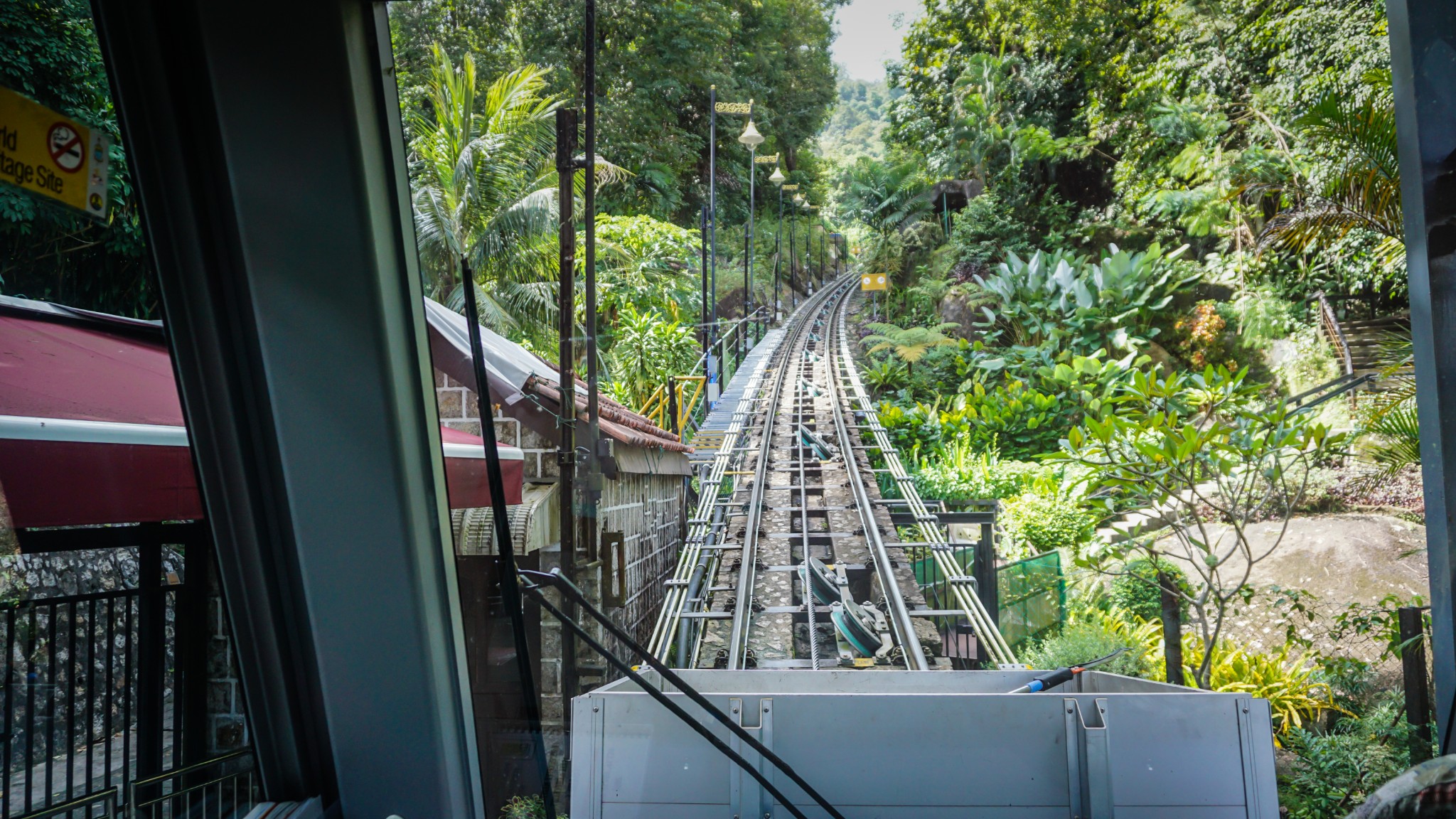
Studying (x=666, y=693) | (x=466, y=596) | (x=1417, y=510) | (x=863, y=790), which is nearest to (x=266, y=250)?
(x=466, y=596)

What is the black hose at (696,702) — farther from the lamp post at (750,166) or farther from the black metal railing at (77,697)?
the lamp post at (750,166)

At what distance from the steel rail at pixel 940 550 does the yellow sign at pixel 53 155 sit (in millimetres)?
1568

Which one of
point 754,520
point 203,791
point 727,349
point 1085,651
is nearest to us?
point 203,791

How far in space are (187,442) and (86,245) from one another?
30 cm

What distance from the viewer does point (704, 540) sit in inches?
82.5

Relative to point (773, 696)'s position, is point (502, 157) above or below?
above

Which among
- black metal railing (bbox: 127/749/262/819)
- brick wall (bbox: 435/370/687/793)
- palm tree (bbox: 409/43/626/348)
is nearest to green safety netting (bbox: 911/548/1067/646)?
brick wall (bbox: 435/370/687/793)

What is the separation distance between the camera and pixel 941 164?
5.92ft

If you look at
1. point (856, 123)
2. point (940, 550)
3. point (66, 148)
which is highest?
point (856, 123)

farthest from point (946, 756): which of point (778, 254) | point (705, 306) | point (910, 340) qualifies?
point (778, 254)

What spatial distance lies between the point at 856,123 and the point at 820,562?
1.19m

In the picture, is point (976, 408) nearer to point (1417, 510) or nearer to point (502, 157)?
point (1417, 510)

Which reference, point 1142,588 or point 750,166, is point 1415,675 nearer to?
point 1142,588

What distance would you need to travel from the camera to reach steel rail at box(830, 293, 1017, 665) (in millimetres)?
1730
